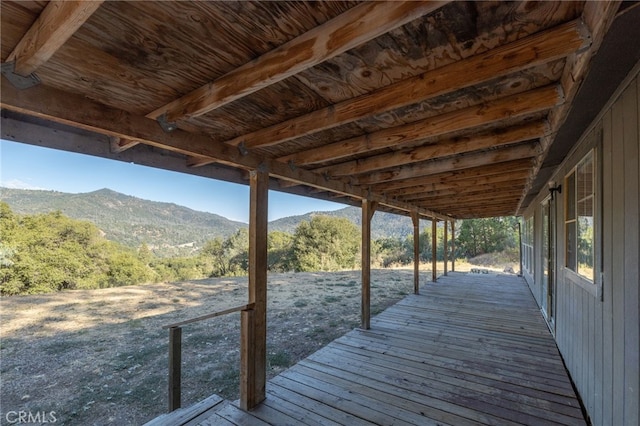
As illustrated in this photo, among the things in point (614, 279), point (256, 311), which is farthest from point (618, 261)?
point (256, 311)

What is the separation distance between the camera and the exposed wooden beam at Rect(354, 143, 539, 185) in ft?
9.36

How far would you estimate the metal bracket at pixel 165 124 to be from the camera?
1801 millimetres

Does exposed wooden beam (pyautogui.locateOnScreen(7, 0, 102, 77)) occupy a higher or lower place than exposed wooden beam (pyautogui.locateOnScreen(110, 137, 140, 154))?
higher

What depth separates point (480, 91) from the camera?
66.9 inches


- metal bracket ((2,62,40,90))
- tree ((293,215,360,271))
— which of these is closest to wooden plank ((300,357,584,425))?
metal bracket ((2,62,40,90))

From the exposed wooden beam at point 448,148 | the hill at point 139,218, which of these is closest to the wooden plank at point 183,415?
the exposed wooden beam at point 448,148

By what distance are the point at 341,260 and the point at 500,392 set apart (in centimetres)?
1722

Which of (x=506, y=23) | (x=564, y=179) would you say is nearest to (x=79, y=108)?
(x=506, y=23)

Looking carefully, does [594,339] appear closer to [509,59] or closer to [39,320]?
[509,59]

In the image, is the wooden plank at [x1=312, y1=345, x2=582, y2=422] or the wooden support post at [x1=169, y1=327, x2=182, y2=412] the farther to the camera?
the wooden plank at [x1=312, y1=345, x2=582, y2=422]

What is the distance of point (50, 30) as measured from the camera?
97cm

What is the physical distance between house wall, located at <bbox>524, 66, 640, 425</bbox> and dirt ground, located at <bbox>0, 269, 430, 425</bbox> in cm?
299
